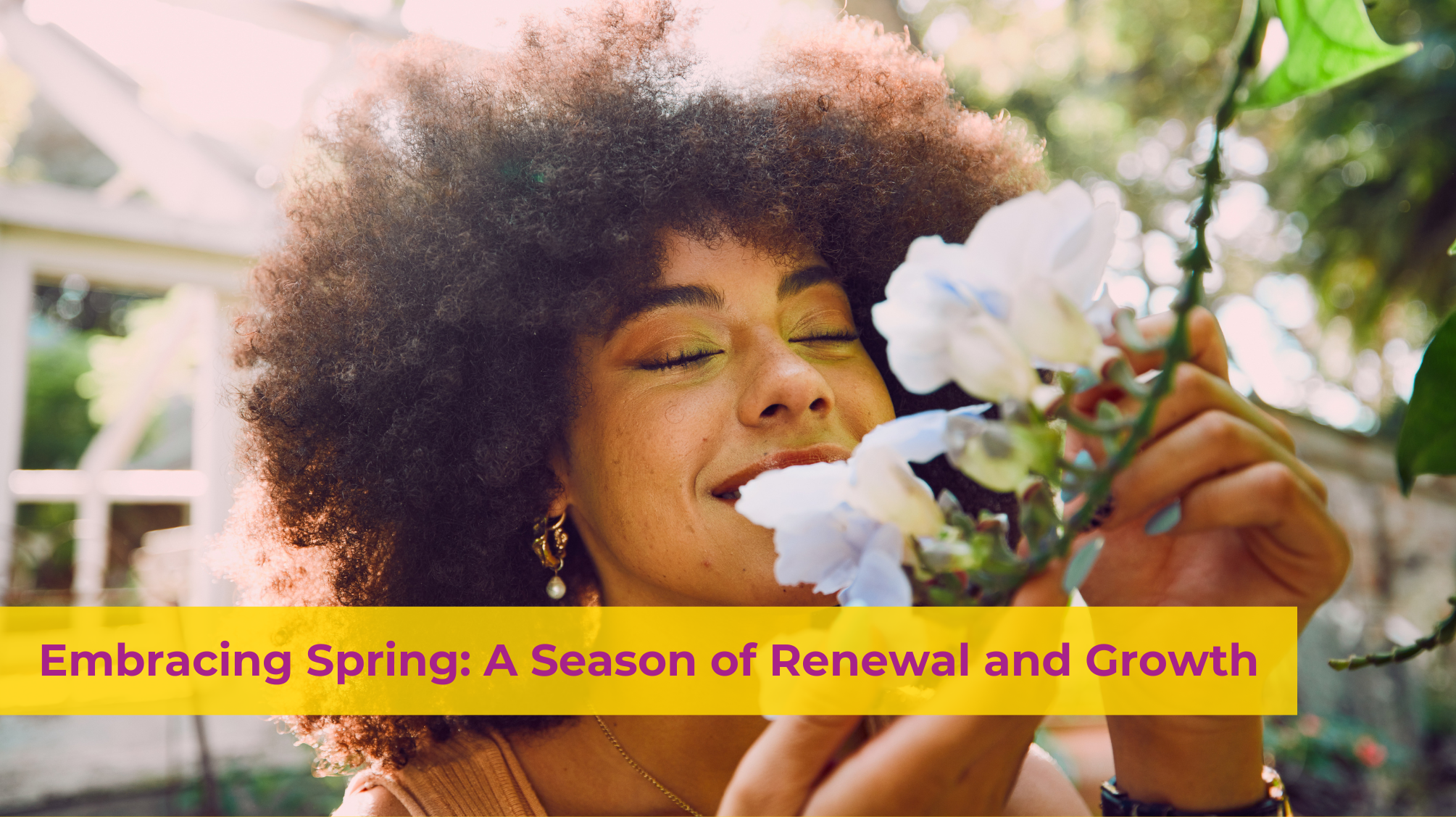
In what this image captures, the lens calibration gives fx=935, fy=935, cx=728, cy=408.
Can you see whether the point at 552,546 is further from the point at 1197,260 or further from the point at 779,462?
the point at 1197,260

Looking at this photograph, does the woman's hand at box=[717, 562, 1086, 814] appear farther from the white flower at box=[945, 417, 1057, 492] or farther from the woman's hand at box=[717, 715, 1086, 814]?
the white flower at box=[945, 417, 1057, 492]

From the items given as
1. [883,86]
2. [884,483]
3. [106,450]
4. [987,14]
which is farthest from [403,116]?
[987,14]

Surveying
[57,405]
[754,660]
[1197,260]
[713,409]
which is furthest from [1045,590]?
[57,405]

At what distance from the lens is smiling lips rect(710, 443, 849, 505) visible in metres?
1.37

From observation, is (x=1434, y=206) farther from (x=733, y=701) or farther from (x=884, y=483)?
(x=884, y=483)

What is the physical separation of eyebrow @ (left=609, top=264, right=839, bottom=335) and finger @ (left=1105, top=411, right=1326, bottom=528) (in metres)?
0.83

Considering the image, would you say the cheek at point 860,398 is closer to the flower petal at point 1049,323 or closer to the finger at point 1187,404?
the finger at point 1187,404

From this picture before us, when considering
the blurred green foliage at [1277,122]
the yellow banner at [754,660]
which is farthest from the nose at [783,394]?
the blurred green foliage at [1277,122]

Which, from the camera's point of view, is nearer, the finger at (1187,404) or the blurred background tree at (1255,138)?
the finger at (1187,404)

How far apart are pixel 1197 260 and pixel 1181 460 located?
0.36m

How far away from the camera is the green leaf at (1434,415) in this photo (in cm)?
74

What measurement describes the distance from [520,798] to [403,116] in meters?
→ 1.38

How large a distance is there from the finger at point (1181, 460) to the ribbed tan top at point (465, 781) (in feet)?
4.75

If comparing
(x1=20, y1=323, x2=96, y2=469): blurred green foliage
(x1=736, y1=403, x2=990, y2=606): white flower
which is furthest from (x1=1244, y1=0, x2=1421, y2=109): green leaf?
(x1=20, y1=323, x2=96, y2=469): blurred green foliage
